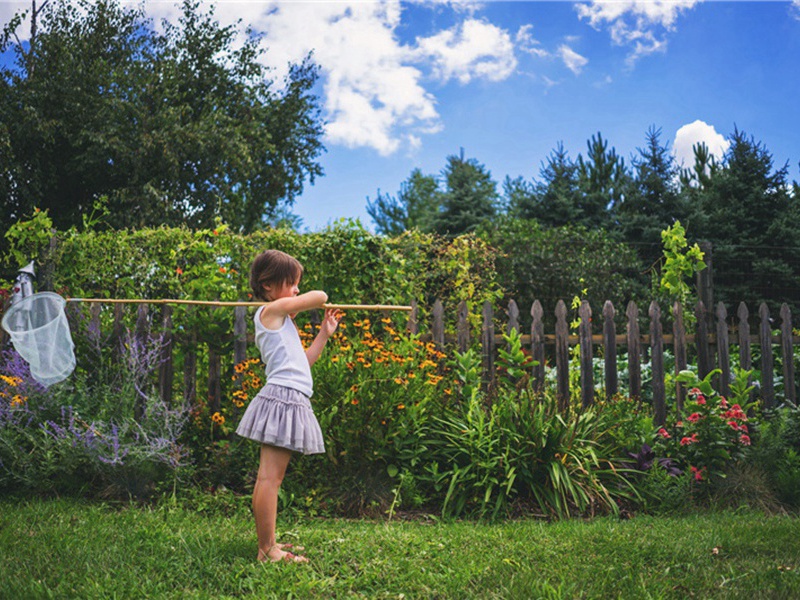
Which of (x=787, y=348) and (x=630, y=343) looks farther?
(x=787, y=348)

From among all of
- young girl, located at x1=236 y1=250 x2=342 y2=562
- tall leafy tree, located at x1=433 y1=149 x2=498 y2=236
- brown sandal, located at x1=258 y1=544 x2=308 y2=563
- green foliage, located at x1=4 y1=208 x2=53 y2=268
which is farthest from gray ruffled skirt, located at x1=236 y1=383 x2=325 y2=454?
tall leafy tree, located at x1=433 y1=149 x2=498 y2=236

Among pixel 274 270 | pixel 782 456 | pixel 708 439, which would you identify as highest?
pixel 274 270

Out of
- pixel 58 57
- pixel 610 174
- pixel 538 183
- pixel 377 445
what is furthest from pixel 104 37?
pixel 377 445

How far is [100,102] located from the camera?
60.6 feet

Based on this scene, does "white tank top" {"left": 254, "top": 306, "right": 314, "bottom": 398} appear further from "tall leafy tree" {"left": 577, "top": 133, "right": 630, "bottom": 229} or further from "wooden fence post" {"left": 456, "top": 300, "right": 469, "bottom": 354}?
"tall leafy tree" {"left": 577, "top": 133, "right": 630, "bottom": 229}

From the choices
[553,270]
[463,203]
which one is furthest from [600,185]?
[553,270]

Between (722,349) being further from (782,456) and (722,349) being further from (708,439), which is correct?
(708,439)

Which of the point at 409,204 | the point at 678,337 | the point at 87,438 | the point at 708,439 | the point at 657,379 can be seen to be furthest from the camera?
the point at 409,204

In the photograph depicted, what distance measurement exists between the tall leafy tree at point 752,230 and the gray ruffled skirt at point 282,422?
11.9 meters

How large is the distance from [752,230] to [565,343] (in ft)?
31.5

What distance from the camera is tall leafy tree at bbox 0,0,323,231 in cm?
1780

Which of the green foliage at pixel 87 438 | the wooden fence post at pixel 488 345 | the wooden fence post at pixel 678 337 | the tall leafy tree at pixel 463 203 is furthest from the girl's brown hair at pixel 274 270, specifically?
the tall leafy tree at pixel 463 203

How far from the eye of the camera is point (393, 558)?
3428 millimetres

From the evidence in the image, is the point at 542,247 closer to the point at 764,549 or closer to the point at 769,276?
the point at 769,276
